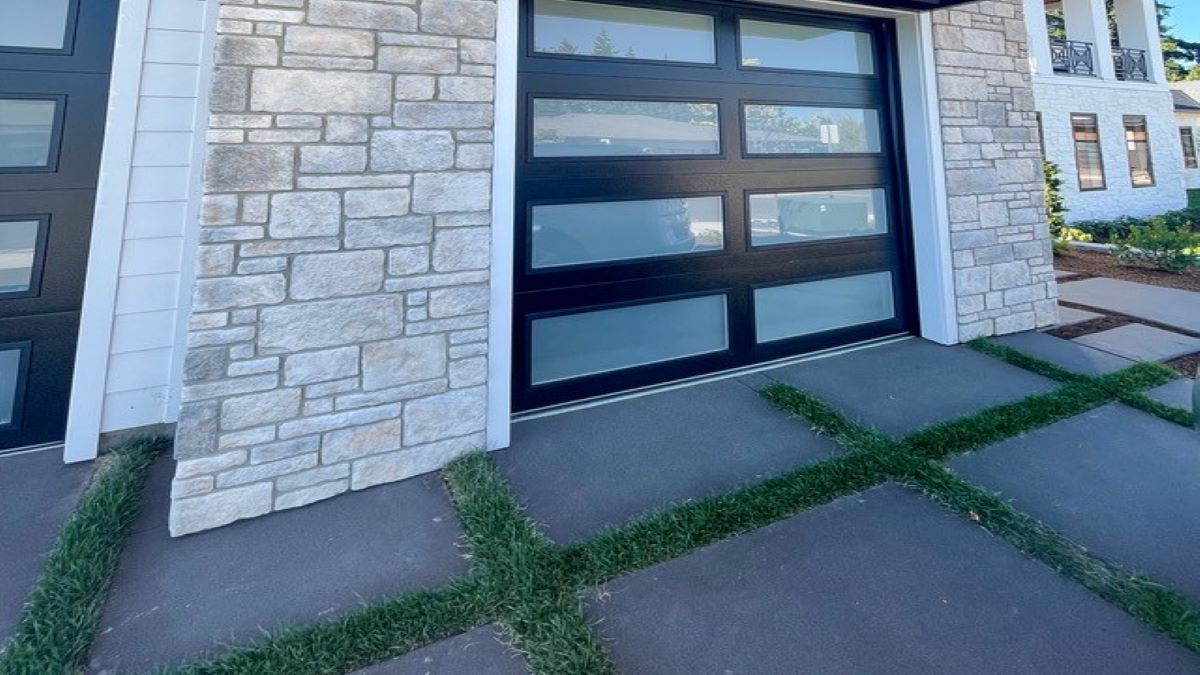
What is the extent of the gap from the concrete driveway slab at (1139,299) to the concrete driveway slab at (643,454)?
4031 mm

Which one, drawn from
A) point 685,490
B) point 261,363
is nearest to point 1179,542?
point 685,490

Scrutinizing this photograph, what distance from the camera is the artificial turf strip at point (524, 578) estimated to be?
156cm

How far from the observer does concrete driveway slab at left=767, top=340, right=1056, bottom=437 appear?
3025mm

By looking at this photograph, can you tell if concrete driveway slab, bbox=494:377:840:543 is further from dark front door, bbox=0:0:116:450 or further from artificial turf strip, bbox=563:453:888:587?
dark front door, bbox=0:0:116:450

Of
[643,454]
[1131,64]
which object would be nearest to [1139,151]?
[1131,64]

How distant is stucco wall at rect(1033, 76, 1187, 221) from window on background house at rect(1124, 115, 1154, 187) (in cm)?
13

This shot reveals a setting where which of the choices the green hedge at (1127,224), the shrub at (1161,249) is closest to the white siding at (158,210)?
the shrub at (1161,249)

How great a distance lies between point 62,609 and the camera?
171cm

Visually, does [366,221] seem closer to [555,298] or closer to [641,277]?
[555,298]

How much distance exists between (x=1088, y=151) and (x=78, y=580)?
54.4ft

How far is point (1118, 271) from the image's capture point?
6102 millimetres

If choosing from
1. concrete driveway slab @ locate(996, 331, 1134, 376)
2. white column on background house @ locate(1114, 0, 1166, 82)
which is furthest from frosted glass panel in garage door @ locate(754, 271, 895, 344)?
white column on background house @ locate(1114, 0, 1166, 82)

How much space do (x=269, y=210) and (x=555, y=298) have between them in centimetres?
149

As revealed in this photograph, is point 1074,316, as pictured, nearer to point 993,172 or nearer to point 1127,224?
point 993,172
